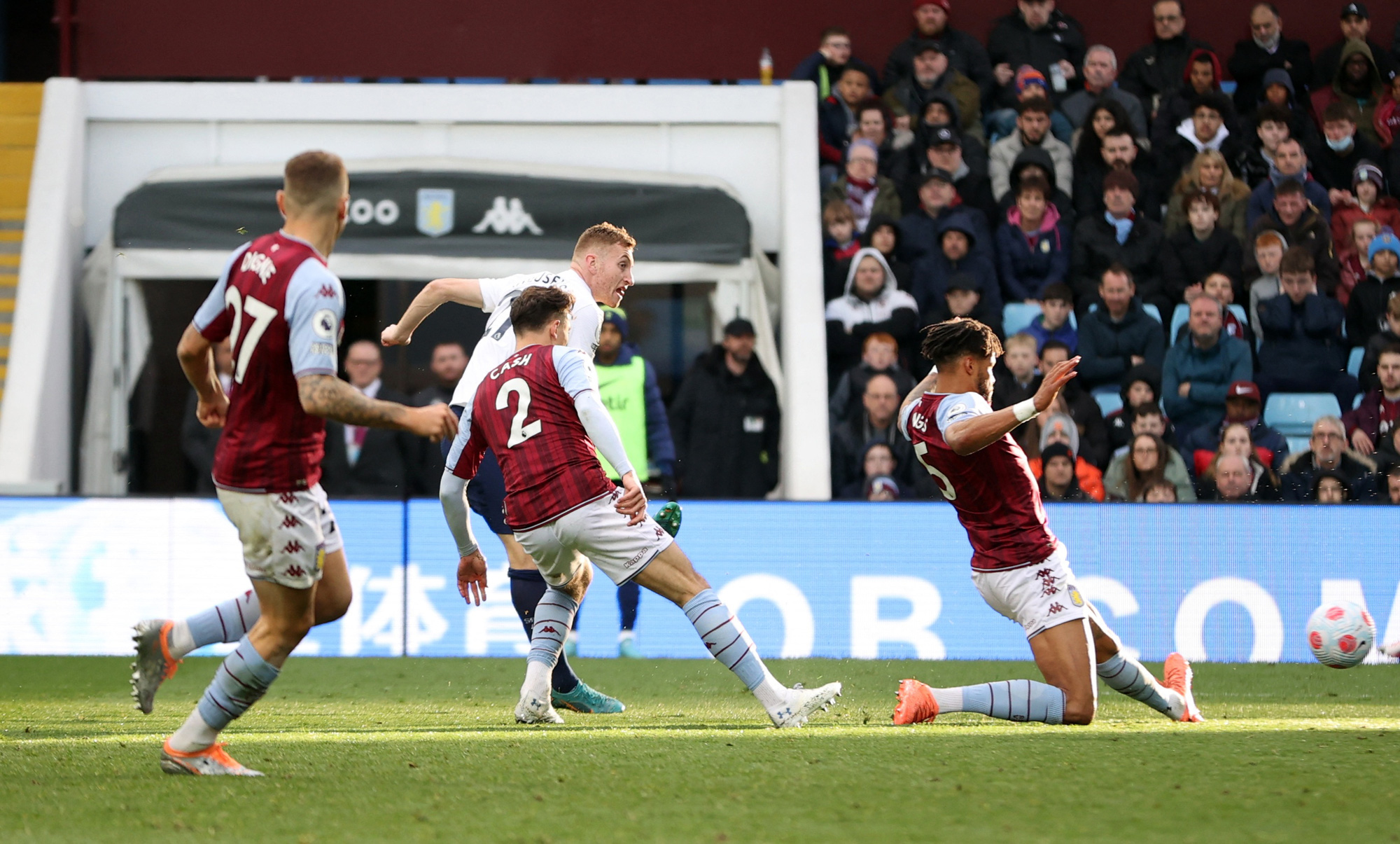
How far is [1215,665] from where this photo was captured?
367 inches

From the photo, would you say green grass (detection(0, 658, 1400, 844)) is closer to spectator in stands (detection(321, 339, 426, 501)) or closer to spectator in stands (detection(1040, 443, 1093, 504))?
spectator in stands (detection(1040, 443, 1093, 504))

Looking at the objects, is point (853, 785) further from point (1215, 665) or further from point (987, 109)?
point (987, 109)

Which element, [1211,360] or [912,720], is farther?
[1211,360]

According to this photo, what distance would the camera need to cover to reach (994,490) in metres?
5.74

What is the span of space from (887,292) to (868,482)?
169cm

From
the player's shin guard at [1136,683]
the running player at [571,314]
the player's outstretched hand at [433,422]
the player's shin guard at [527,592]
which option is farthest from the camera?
the player's shin guard at [527,592]

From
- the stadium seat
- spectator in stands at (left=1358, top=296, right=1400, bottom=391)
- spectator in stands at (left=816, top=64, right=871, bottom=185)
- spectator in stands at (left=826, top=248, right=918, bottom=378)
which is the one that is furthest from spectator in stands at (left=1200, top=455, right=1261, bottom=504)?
spectator in stands at (left=816, top=64, right=871, bottom=185)

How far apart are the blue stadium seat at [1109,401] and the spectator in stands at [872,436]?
1.59 m

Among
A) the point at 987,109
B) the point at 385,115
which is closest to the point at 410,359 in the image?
the point at 385,115

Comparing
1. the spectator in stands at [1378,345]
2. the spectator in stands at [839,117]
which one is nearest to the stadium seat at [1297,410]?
the spectator in stands at [1378,345]

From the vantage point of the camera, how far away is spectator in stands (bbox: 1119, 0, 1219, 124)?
13.7m

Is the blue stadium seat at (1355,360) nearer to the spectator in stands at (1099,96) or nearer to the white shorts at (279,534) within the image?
the spectator in stands at (1099,96)

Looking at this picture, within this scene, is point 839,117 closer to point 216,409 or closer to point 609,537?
point 609,537

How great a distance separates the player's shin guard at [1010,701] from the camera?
5.55 meters
